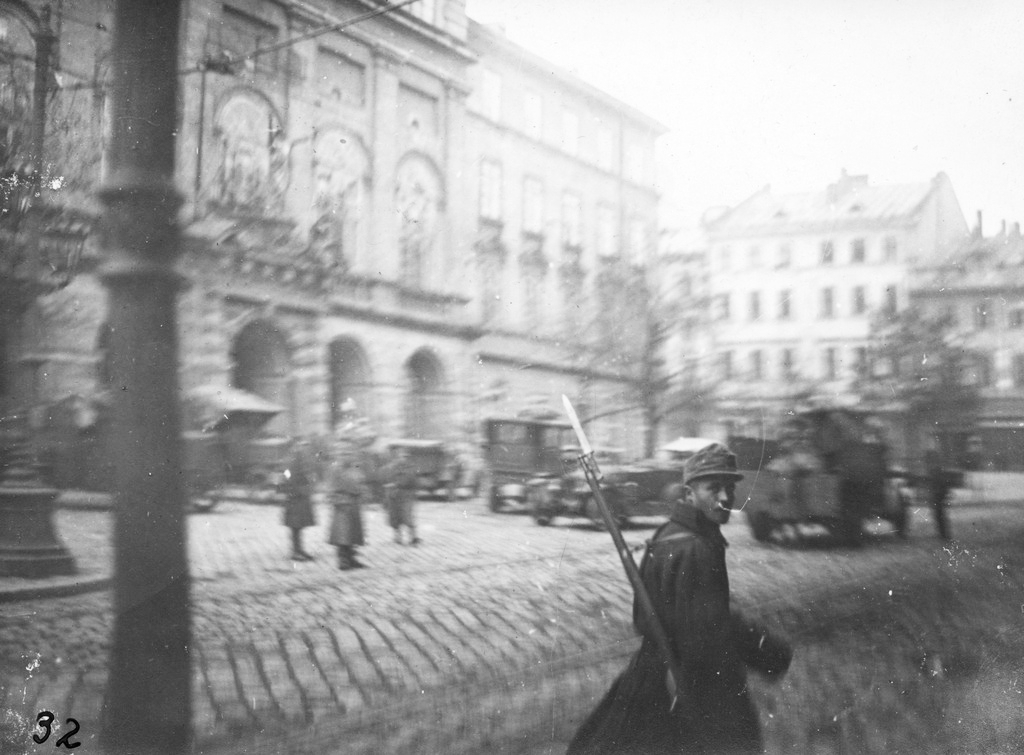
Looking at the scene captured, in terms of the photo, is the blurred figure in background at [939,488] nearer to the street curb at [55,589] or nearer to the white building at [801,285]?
the white building at [801,285]

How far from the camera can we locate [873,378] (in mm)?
3244

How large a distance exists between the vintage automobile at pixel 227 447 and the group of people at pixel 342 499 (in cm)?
7

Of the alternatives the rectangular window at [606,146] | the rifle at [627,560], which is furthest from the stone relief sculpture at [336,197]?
the rifle at [627,560]

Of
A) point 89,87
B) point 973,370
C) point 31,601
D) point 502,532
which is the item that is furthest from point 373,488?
point 973,370

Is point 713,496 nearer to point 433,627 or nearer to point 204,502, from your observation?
point 433,627

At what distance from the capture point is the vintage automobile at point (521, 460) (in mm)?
3182

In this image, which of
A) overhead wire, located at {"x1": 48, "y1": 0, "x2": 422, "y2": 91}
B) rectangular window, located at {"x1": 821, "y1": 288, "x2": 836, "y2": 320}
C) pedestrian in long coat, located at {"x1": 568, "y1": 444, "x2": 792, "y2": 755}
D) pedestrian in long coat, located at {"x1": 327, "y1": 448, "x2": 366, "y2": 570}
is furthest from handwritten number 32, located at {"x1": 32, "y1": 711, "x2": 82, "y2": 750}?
rectangular window, located at {"x1": 821, "y1": 288, "x2": 836, "y2": 320}

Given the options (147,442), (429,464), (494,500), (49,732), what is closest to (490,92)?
(429,464)

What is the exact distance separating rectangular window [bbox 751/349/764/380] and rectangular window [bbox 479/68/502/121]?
1.24m

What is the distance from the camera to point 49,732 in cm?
316

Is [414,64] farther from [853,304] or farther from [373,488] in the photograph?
[853,304]

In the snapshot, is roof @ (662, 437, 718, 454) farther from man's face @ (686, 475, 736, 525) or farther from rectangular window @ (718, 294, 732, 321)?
rectangular window @ (718, 294, 732, 321)

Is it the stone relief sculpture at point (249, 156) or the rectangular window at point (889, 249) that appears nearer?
the stone relief sculpture at point (249, 156)

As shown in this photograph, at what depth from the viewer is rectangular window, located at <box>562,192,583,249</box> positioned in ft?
11.0
